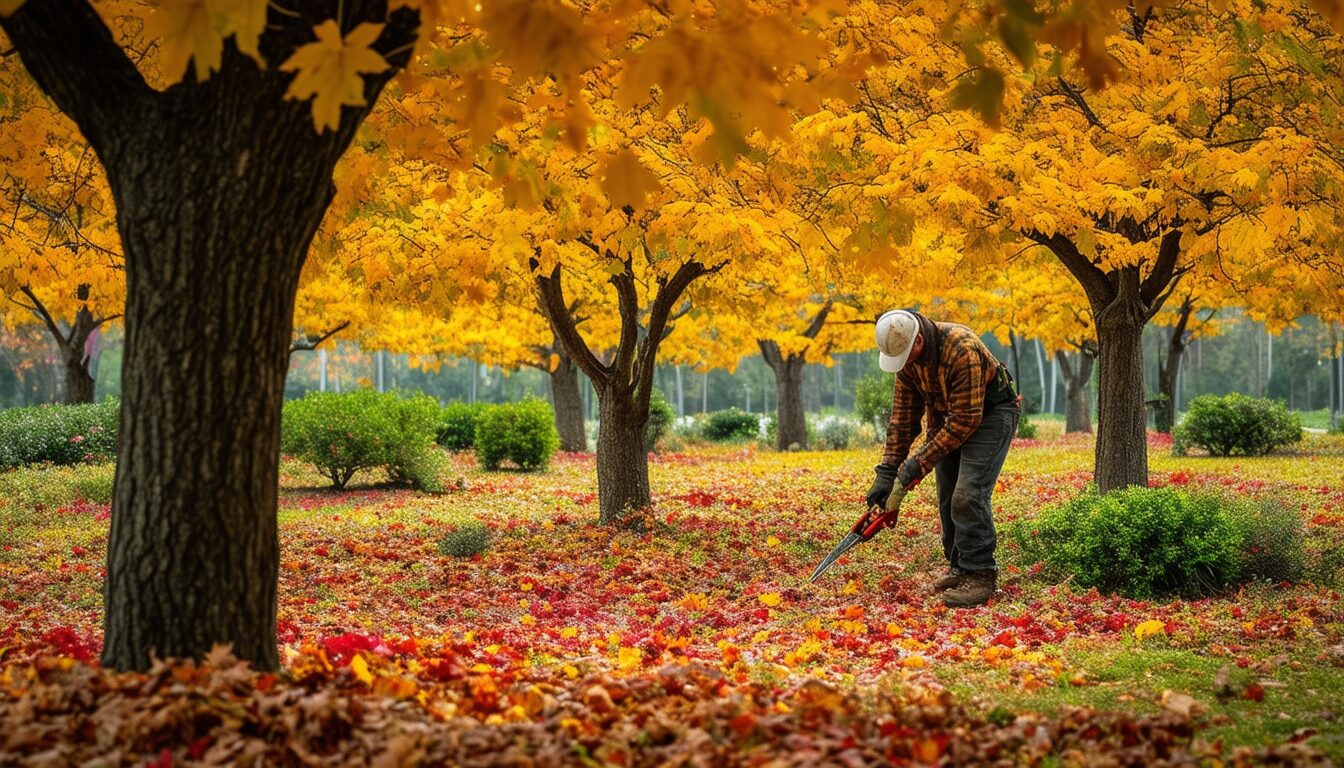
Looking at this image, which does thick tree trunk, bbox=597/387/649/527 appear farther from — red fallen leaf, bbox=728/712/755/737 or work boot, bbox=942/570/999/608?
red fallen leaf, bbox=728/712/755/737

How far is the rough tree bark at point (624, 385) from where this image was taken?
966 centimetres

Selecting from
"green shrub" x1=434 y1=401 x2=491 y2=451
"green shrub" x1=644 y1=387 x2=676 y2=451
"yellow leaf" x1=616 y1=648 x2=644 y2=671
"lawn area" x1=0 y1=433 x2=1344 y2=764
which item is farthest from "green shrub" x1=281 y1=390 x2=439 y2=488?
"yellow leaf" x1=616 y1=648 x2=644 y2=671

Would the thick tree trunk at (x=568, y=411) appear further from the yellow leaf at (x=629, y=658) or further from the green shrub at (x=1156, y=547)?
the yellow leaf at (x=629, y=658)

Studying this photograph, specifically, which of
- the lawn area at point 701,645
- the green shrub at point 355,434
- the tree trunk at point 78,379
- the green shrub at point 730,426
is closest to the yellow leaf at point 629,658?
the lawn area at point 701,645

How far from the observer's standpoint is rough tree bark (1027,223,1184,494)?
9.26m

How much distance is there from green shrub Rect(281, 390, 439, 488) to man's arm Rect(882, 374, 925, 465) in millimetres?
9572

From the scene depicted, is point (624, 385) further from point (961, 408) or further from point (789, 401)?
point (789, 401)

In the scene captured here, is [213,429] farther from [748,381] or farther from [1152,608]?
[748,381]

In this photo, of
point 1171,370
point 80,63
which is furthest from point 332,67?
point 1171,370

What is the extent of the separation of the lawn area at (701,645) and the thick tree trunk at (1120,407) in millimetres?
1130

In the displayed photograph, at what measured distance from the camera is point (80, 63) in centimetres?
322

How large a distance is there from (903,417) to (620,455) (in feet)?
12.4

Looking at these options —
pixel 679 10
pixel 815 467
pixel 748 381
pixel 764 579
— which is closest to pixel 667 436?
pixel 815 467

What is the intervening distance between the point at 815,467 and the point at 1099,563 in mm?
11075
